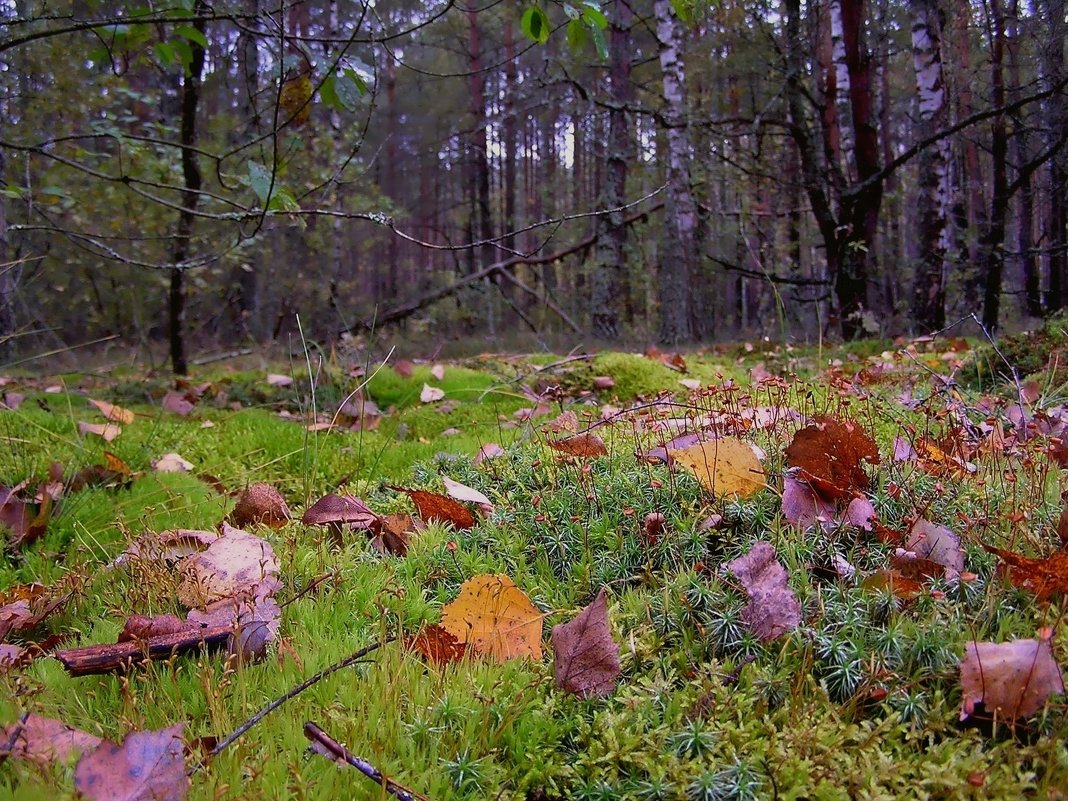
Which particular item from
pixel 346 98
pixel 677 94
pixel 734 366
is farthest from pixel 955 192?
pixel 346 98

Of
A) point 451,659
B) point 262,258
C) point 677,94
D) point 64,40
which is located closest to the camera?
point 451,659

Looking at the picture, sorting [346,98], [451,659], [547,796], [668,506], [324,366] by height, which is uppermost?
[346,98]

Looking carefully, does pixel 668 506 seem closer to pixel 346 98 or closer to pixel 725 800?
pixel 725 800

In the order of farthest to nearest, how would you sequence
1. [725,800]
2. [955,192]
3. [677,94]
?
[955,192] < [677,94] < [725,800]

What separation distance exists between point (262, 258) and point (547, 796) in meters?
15.8

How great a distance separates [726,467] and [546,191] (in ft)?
47.1

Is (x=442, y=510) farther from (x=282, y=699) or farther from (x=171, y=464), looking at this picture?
(x=171, y=464)

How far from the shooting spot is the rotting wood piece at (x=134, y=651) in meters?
Result: 1.26

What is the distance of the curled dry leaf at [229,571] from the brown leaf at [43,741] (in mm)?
363

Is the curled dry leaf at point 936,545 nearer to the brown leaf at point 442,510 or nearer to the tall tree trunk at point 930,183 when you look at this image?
the brown leaf at point 442,510

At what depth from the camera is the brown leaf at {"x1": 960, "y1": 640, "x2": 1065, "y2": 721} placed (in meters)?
1.10

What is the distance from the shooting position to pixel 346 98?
2.28 m

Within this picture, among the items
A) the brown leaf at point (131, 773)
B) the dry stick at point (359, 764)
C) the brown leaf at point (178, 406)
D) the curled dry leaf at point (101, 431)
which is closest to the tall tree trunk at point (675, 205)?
the brown leaf at point (178, 406)

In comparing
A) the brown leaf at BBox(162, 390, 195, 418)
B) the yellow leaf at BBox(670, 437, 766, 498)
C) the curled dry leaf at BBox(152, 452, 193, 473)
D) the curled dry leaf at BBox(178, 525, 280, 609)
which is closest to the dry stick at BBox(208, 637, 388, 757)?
the curled dry leaf at BBox(178, 525, 280, 609)
